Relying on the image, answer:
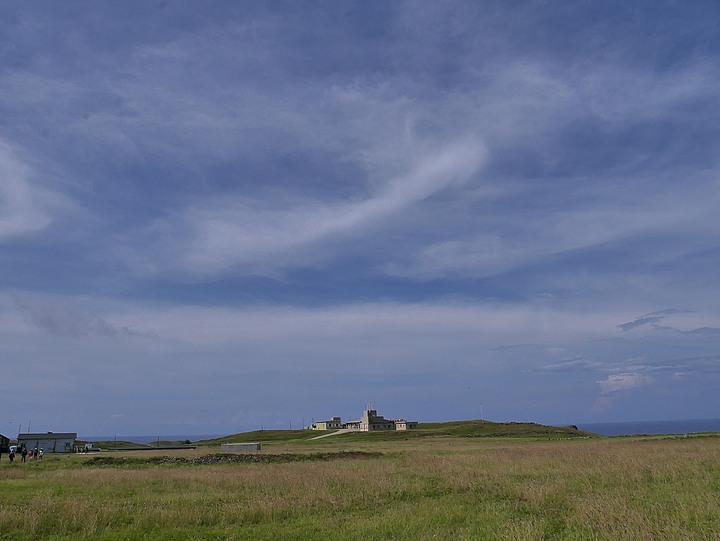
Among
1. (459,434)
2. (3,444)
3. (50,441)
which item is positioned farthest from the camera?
(459,434)

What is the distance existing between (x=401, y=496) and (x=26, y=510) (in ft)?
42.1

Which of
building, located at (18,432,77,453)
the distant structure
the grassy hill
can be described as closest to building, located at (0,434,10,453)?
building, located at (18,432,77,453)

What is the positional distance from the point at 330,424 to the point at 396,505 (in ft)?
558

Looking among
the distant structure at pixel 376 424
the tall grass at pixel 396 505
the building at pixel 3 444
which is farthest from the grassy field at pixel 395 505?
the distant structure at pixel 376 424

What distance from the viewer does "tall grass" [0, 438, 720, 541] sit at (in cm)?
1379

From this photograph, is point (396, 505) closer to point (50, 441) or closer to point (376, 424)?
point (50, 441)

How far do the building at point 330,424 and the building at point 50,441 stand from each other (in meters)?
100

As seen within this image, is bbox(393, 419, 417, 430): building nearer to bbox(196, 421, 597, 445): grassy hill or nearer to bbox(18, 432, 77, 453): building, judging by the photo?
bbox(196, 421, 597, 445): grassy hill

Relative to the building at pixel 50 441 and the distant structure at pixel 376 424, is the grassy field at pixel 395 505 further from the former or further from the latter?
the distant structure at pixel 376 424

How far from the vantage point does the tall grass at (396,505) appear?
13.8 meters

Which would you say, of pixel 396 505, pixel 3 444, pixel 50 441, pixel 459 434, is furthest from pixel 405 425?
pixel 396 505

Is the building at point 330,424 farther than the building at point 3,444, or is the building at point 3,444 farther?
the building at point 330,424

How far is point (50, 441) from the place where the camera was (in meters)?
86.7

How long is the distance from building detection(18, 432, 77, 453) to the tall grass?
68.9 metres
